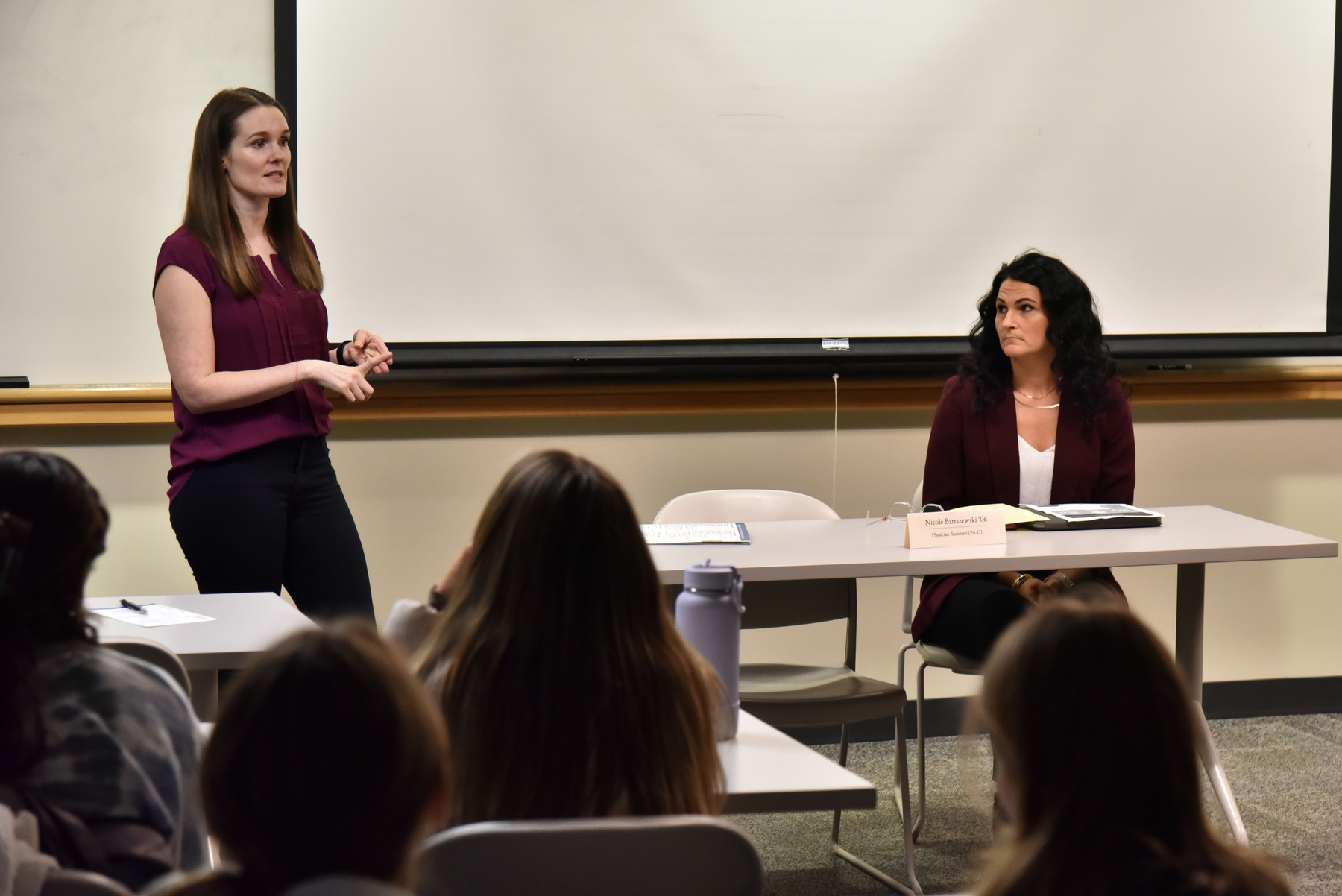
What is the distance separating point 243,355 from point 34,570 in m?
1.54

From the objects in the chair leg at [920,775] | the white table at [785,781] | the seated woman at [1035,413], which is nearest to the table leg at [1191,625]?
the seated woman at [1035,413]

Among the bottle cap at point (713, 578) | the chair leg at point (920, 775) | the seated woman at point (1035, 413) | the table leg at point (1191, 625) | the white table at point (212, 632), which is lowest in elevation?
the chair leg at point (920, 775)

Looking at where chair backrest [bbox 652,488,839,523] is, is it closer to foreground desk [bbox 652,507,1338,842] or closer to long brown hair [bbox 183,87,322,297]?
foreground desk [bbox 652,507,1338,842]

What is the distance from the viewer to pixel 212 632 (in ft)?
6.94

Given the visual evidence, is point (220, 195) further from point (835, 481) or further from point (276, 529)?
point (835, 481)

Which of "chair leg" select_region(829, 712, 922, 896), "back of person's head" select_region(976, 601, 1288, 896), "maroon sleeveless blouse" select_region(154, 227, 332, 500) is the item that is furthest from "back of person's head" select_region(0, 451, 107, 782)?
"chair leg" select_region(829, 712, 922, 896)

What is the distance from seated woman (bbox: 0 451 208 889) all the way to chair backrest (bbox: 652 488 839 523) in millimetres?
1906

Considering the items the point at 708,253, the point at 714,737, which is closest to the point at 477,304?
the point at 708,253

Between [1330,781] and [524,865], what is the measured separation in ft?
10.1

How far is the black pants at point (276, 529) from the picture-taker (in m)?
2.71

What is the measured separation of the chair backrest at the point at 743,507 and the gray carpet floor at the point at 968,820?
2.30 ft

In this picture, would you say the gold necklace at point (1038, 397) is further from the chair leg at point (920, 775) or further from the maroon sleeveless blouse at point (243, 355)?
the maroon sleeveless blouse at point (243, 355)

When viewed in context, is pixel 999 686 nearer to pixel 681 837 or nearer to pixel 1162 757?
pixel 1162 757

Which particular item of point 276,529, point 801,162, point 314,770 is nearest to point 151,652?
point 314,770
